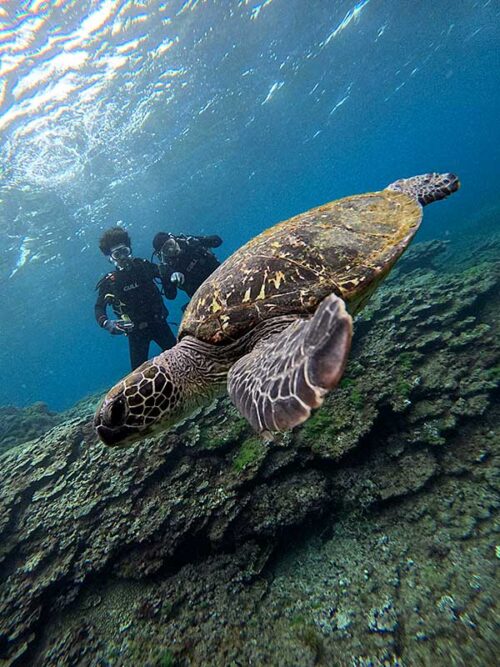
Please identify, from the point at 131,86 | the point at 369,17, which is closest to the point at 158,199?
the point at 131,86

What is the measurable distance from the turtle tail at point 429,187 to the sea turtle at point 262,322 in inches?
39.7

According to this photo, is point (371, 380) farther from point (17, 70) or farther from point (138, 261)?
point (17, 70)

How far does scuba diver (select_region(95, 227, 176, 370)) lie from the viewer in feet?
20.5

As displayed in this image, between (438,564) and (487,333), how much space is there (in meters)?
2.94

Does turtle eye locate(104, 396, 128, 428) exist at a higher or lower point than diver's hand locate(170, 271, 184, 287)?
lower

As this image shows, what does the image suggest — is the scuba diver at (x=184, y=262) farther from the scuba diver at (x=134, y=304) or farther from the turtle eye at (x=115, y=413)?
the turtle eye at (x=115, y=413)

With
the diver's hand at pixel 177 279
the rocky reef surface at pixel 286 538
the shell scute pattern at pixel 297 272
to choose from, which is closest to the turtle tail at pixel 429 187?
the shell scute pattern at pixel 297 272

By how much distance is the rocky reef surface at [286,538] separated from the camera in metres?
2.08

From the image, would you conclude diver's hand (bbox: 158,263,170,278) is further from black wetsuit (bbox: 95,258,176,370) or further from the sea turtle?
the sea turtle

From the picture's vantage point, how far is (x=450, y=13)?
19.2m

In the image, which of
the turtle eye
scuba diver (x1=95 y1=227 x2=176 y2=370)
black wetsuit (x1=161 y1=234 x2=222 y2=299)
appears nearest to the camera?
the turtle eye

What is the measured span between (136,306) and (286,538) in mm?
5112

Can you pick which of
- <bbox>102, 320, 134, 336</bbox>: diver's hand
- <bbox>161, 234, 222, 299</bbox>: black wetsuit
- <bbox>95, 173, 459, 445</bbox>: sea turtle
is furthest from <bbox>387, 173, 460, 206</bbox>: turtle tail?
<bbox>102, 320, 134, 336</bbox>: diver's hand

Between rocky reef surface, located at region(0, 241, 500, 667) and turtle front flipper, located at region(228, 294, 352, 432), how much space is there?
1.75 metres
